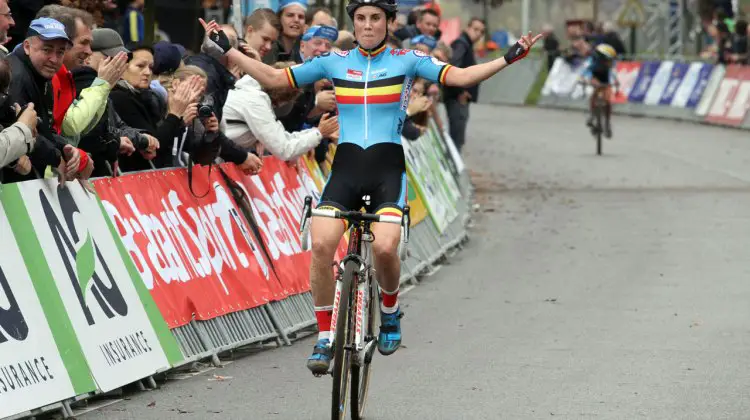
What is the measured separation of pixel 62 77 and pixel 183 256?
1.50 m

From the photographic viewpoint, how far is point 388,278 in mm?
8945

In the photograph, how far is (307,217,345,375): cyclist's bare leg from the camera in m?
8.55

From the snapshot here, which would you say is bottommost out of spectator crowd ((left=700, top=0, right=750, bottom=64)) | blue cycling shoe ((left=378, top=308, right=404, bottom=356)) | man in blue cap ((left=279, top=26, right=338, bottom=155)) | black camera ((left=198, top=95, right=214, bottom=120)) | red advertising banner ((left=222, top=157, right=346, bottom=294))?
spectator crowd ((left=700, top=0, right=750, bottom=64))

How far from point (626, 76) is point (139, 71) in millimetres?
33075

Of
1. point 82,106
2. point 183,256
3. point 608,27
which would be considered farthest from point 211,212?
point 608,27

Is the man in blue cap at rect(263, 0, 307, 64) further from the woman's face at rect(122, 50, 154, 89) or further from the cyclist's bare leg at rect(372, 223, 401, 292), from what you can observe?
the cyclist's bare leg at rect(372, 223, 401, 292)

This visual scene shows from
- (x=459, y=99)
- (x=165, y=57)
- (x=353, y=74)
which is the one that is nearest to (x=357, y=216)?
(x=353, y=74)

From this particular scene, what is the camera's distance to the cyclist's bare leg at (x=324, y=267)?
28.1 ft

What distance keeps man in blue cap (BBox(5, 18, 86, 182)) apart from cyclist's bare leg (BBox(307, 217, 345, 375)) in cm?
136

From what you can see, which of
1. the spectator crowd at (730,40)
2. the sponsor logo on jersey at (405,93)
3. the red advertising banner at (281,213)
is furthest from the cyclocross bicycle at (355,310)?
the spectator crowd at (730,40)

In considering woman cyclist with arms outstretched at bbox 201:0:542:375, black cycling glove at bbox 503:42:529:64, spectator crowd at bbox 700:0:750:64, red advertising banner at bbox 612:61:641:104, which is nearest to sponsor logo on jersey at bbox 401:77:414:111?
woman cyclist with arms outstretched at bbox 201:0:542:375

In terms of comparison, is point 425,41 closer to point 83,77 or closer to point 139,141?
point 139,141

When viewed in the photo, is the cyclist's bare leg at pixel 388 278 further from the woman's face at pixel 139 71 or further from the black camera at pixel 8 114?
the woman's face at pixel 139 71

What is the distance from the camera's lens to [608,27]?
46844 millimetres
